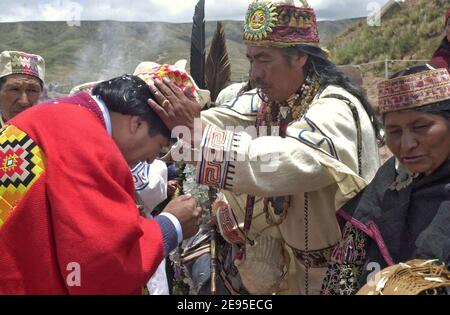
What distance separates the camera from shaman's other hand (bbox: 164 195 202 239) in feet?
7.92

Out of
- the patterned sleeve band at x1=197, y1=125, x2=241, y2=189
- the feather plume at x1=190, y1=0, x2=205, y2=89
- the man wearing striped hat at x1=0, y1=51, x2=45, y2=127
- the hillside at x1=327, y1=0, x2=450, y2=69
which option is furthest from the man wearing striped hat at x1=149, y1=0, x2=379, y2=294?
the hillside at x1=327, y1=0, x2=450, y2=69

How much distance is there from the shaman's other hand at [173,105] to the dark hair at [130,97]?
26 millimetres

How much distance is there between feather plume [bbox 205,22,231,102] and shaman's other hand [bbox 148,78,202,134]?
3661 millimetres

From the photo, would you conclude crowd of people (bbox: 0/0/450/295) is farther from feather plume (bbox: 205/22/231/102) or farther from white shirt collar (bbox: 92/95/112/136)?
feather plume (bbox: 205/22/231/102)

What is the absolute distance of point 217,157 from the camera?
251 cm

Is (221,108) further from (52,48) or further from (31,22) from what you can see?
(31,22)

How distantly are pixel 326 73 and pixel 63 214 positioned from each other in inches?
69.1

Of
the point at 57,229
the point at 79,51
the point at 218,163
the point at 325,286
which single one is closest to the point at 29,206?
the point at 57,229

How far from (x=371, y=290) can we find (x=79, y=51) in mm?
91403

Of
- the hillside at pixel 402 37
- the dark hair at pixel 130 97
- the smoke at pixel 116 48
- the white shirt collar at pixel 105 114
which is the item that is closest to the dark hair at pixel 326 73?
the dark hair at pixel 130 97

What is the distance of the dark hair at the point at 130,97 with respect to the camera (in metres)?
2.23

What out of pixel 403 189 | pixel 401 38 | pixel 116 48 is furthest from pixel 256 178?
pixel 116 48

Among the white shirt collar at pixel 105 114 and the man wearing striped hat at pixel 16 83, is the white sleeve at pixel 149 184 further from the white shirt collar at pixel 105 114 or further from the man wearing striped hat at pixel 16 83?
the white shirt collar at pixel 105 114

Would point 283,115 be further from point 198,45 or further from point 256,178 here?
point 198,45
